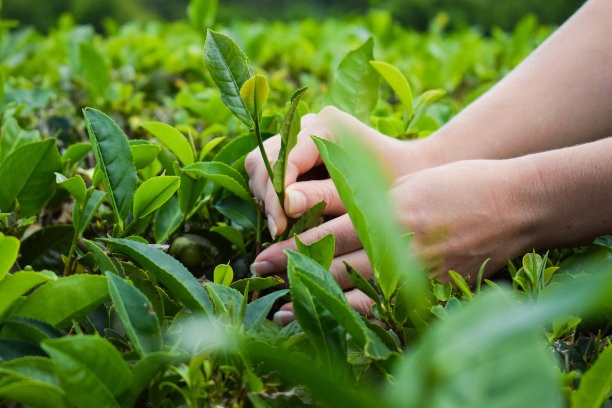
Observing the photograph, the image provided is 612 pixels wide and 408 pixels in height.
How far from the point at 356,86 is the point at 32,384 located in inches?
41.7

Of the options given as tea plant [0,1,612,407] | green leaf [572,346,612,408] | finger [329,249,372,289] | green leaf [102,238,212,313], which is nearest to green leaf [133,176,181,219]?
tea plant [0,1,612,407]

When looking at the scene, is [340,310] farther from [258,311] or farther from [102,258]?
[102,258]

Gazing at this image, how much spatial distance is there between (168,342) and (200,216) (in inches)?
21.4

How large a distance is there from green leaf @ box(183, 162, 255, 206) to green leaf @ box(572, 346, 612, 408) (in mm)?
673

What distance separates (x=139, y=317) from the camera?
727 millimetres

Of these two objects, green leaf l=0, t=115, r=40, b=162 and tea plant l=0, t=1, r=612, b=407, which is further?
green leaf l=0, t=115, r=40, b=162

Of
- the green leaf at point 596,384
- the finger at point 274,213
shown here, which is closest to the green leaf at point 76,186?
the finger at point 274,213

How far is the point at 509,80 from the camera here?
1594 mm

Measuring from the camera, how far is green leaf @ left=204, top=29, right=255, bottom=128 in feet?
2.93

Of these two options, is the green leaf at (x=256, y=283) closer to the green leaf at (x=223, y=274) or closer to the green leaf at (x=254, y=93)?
the green leaf at (x=223, y=274)

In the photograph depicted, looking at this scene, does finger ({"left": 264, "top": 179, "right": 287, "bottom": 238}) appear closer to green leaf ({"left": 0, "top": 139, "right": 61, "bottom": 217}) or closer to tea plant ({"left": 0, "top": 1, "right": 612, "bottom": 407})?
tea plant ({"left": 0, "top": 1, "right": 612, "bottom": 407})

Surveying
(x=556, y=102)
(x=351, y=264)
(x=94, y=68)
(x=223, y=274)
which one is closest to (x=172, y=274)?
(x=223, y=274)

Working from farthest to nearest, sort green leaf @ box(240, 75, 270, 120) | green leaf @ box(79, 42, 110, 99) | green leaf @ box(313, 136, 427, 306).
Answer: green leaf @ box(79, 42, 110, 99)
green leaf @ box(240, 75, 270, 120)
green leaf @ box(313, 136, 427, 306)

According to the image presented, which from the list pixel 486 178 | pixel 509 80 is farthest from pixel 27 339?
pixel 509 80
